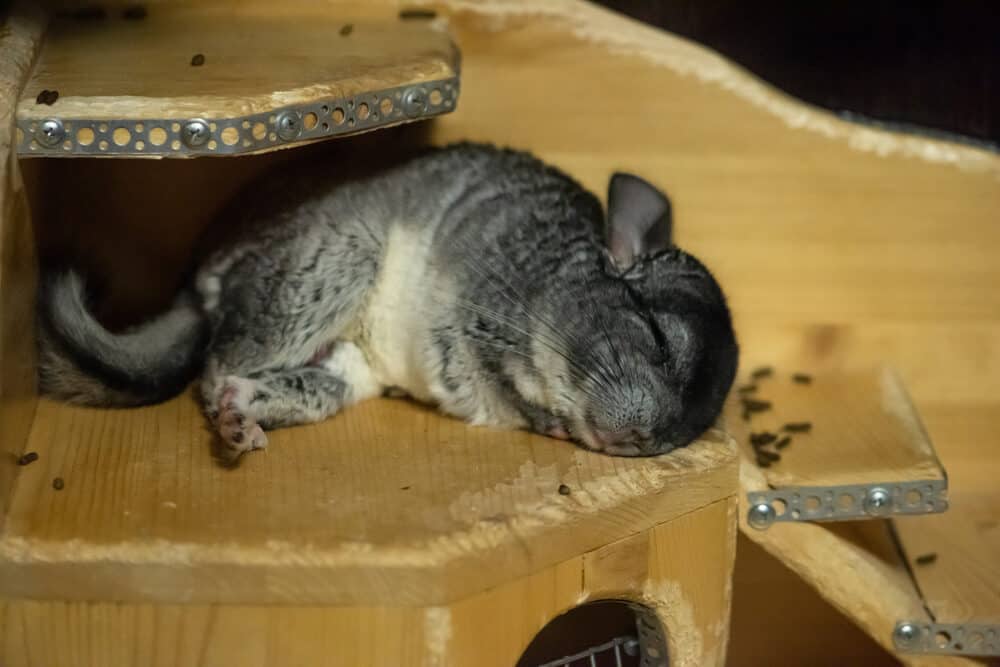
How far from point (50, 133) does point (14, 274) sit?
0.19 m

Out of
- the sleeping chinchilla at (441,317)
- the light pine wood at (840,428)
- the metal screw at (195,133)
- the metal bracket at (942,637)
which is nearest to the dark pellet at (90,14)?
the sleeping chinchilla at (441,317)

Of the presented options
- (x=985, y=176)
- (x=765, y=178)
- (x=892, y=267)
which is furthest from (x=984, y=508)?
(x=765, y=178)

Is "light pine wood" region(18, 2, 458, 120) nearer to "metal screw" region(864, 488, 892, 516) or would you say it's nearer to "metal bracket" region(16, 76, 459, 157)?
"metal bracket" region(16, 76, 459, 157)

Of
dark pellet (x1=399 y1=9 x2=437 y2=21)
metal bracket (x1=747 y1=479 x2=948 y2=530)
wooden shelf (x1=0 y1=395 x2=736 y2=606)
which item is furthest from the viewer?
dark pellet (x1=399 y1=9 x2=437 y2=21)

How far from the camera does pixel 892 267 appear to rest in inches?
67.6

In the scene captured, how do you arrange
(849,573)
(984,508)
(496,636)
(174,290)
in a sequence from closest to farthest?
(496,636) → (849,573) → (174,290) → (984,508)

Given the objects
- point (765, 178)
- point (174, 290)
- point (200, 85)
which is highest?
point (200, 85)

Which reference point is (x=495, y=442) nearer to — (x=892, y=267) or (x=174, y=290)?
(x=174, y=290)

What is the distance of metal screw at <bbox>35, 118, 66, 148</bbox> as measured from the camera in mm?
1149

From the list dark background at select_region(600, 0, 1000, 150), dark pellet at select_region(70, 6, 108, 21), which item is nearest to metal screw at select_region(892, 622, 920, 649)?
dark background at select_region(600, 0, 1000, 150)

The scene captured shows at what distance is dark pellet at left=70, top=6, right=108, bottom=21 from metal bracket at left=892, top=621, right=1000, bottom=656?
4.35 ft

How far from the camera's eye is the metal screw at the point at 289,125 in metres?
1.18

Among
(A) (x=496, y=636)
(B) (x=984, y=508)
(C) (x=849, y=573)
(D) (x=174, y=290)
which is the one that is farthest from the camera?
(B) (x=984, y=508)

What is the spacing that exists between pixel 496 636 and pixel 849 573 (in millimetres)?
573
